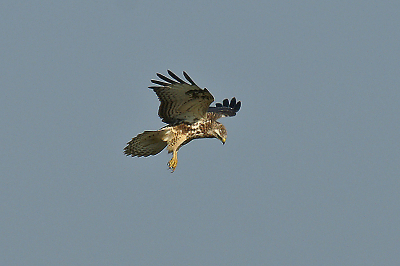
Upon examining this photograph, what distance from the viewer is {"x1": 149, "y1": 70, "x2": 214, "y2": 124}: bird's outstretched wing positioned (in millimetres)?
12219

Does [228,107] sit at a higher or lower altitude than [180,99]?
higher

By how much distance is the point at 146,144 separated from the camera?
547 inches

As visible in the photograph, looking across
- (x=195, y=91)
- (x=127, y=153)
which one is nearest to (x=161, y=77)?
(x=195, y=91)

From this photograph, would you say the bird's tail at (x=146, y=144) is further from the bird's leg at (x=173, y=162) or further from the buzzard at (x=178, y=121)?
the bird's leg at (x=173, y=162)

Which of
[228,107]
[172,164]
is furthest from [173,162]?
[228,107]

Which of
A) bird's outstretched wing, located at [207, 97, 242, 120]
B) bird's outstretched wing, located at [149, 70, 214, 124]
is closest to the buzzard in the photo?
bird's outstretched wing, located at [149, 70, 214, 124]

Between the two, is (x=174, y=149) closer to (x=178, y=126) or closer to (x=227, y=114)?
(x=178, y=126)

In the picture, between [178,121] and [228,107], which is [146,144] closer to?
[178,121]

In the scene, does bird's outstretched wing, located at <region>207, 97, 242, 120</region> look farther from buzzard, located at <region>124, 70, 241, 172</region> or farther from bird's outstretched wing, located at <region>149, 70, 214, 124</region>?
bird's outstretched wing, located at <region>149, 70, 214, 124</region>

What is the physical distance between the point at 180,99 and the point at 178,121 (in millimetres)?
862

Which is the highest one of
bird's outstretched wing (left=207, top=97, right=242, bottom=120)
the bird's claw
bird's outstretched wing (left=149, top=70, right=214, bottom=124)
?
bird's outstretched wing (left=207, top=97, right=242, bottom=120)

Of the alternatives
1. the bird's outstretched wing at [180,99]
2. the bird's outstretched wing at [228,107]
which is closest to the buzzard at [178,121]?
the bird's outstretched wing at [180,99]

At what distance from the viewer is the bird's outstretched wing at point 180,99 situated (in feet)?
40.1

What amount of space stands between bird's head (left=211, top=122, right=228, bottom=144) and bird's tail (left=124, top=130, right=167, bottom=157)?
1.19 m
